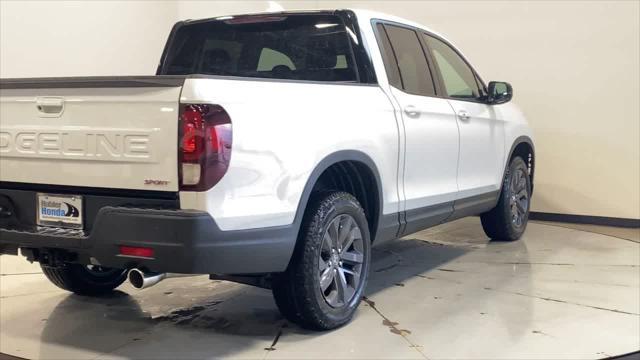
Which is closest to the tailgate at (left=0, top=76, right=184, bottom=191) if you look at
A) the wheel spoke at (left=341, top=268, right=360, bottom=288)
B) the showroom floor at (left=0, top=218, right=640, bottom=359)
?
the showroom floor at (left=0, top=218, right=640, bottom=359)

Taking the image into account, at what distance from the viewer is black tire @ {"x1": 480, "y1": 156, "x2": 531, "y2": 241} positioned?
18.4ft

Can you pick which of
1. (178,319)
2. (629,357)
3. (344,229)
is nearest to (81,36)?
(178,319)

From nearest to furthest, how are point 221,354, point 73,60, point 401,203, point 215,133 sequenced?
point 215,133 < point 221,354 < point 401,203 < point 73,60

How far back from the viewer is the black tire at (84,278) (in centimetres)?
403

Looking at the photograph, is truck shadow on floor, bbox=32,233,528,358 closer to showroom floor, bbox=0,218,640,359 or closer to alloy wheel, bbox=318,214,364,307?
showroom floor, bbox=0,218,640,359

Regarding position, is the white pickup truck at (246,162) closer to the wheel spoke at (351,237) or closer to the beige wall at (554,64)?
the wheel spoke at (351,237)

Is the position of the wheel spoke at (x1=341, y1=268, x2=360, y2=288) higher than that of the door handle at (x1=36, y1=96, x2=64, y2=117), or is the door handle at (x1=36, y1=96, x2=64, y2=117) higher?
the door handle at (x1=36, y1=96, x2=64, y2=117)

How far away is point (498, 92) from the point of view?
5.23 m

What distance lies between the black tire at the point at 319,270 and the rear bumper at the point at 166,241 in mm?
262

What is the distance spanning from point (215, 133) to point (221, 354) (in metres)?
1.18

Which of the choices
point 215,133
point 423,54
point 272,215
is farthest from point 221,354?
point 423,54

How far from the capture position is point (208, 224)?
2613mm

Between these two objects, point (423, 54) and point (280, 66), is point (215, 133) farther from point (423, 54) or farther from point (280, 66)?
point (423, 54)

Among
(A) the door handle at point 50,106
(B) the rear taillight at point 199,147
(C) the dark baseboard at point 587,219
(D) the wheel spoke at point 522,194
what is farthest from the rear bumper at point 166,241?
(C) the dark baseboard at point 587,219
